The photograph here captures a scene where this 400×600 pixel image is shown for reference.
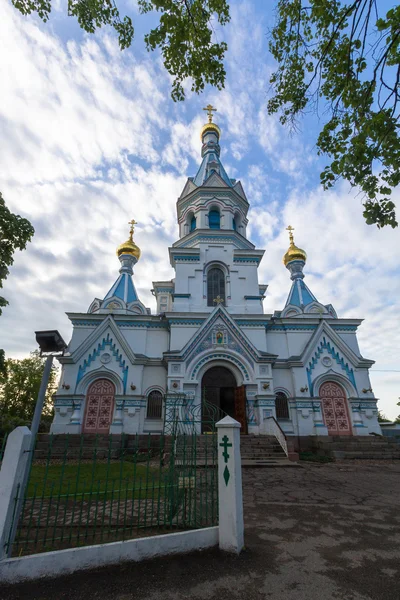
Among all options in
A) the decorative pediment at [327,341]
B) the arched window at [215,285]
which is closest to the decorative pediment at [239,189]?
the arched window at [215,285]

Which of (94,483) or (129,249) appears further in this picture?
(129,249)

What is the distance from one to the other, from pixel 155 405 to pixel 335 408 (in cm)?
841

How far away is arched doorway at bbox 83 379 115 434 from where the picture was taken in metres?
14.1

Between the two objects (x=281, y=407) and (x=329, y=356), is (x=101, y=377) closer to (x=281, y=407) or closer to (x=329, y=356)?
(x=281, y=407)

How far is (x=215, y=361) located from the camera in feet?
47.8

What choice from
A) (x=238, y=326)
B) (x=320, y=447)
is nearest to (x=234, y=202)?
(x=238, y=326)

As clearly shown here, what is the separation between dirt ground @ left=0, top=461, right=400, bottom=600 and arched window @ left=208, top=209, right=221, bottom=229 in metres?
16.0

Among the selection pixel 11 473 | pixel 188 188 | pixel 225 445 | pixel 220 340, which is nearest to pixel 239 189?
pixel 188 188

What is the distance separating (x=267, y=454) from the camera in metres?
10.9

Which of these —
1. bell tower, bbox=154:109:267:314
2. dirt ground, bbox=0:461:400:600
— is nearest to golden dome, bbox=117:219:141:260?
bell tower, bbox=154:109:267:314

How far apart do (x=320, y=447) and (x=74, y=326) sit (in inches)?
491

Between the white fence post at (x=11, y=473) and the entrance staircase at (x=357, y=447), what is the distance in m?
11.3

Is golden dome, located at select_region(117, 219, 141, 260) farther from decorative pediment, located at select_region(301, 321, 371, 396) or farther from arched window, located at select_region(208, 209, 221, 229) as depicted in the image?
decorative pediment, located at select_region(301, 321, 371, 396)

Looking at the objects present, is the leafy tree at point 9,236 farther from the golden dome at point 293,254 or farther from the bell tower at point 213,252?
the golden dome at point 293,254
